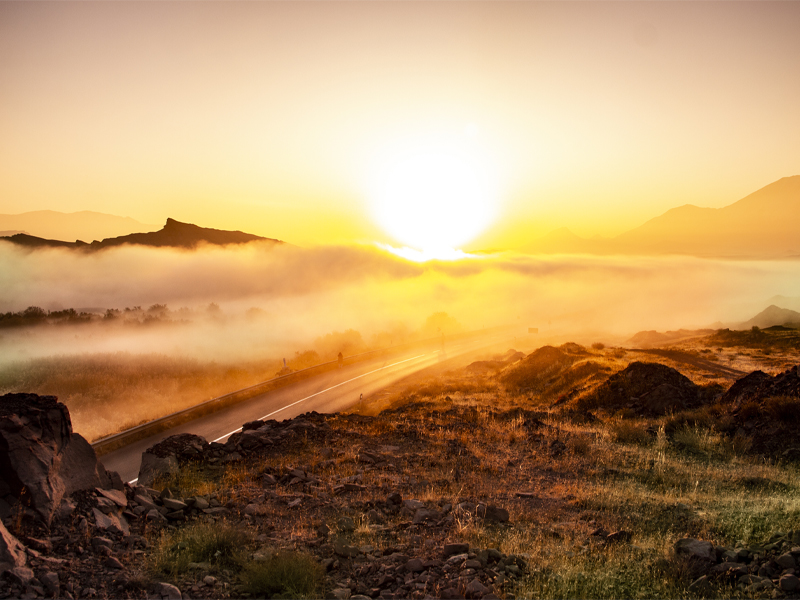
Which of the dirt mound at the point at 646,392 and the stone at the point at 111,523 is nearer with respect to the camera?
the stone at the point at 111,523

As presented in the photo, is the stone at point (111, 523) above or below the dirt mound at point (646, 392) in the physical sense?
above

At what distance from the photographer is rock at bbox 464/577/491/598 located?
21.4ft

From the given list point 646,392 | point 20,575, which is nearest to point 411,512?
point 20,575

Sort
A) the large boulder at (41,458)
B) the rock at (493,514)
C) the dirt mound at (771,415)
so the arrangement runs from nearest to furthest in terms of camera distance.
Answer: the large boulder at (41,458)
the rock at (493,514)
the dirt mound at (771,415)

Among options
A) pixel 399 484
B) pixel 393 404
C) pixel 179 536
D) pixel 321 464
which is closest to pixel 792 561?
pixel 399 484

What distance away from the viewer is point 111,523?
317 inches

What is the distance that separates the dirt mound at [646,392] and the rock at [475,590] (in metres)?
17.5

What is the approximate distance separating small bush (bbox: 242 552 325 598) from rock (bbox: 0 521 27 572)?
2927mm

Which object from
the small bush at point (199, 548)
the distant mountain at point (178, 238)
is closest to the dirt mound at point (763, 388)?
the small bush at point (199, 548)

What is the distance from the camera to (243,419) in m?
24.3

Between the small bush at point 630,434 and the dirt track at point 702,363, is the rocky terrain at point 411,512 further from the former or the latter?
the dirt track at point 702,363

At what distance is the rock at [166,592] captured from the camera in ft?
20.5

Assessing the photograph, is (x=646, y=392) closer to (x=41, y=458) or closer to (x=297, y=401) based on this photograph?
(x=297, y=401)

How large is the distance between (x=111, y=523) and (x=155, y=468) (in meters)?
5.92
